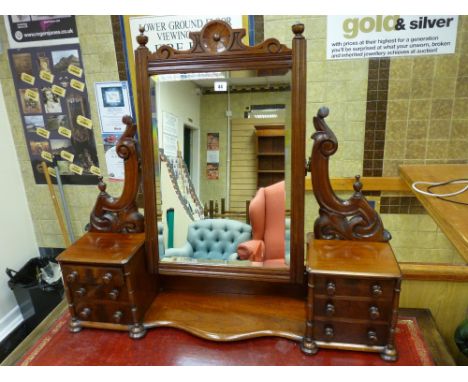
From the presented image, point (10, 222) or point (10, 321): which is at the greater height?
point (10, 222)

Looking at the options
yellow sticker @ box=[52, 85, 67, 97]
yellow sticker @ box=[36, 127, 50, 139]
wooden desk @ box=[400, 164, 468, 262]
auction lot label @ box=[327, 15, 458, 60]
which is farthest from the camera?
yellow sticker @ box=[36, 127, 50, 139]

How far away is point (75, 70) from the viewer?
5.37 ft

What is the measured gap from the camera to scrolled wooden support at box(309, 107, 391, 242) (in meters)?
0.86

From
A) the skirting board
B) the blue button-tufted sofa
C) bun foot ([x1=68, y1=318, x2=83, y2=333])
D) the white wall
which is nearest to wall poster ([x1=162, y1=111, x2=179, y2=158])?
the blue button-tufted sofa

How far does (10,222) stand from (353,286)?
6.96 ft

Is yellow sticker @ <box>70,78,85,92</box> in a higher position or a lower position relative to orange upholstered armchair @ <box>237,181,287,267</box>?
higher

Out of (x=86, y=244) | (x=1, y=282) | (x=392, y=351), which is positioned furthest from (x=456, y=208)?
(x=1, y=282)

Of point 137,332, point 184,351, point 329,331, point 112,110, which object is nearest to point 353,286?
point 329,331

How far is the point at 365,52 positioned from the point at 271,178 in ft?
3.27

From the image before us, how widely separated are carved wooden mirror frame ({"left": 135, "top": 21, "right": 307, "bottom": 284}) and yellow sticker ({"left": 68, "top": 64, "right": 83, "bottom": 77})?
3.30 ft

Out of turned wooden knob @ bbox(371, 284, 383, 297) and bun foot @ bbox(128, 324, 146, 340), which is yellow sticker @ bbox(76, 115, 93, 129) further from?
turned wooden knob @ bbox(371, 284, 383, 297)

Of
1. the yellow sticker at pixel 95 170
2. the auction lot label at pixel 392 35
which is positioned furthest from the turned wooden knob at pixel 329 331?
the yellow sticker at pixel 95 170

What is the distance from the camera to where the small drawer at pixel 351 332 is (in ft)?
2.57

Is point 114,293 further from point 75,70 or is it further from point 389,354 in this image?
point 75,70
